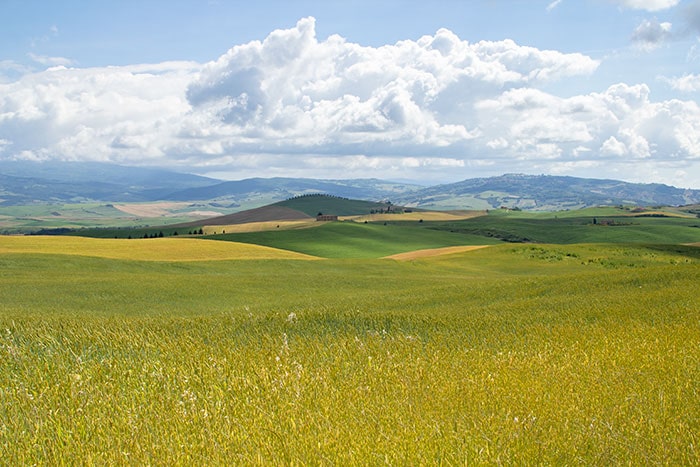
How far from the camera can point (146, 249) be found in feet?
221

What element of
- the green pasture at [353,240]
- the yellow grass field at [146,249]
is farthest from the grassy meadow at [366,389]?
the green pasture at [353,240]

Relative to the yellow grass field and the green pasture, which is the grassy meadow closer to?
the yellow grass field

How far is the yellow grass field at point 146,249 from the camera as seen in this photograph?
6187 cm

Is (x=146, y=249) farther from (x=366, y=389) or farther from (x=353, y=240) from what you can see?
(x=366, y=389)

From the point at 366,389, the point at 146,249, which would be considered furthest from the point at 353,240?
the point at 366,389

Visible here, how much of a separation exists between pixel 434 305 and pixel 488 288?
5.66 m

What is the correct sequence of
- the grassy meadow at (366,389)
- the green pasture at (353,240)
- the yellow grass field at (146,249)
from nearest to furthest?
the grassy meadow at (366,389), the yellow grass field at (146,249), the green pasture at (353,240)

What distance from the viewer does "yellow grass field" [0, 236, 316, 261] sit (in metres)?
61.9

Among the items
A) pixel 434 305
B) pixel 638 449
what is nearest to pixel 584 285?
pixel 434 305

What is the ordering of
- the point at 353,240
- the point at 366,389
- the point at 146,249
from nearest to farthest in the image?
the point at 366,389, the point at 146,249, the point at 353,240

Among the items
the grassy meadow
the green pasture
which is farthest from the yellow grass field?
the grassy meadow

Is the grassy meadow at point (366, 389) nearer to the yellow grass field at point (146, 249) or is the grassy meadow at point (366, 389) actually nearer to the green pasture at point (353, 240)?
the yellow grass field at point (146, 249)

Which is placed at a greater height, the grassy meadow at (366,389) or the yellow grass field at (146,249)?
the grassy meadow at (366,389)

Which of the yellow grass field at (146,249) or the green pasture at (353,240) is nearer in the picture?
the yellow grass field at (146,249)
